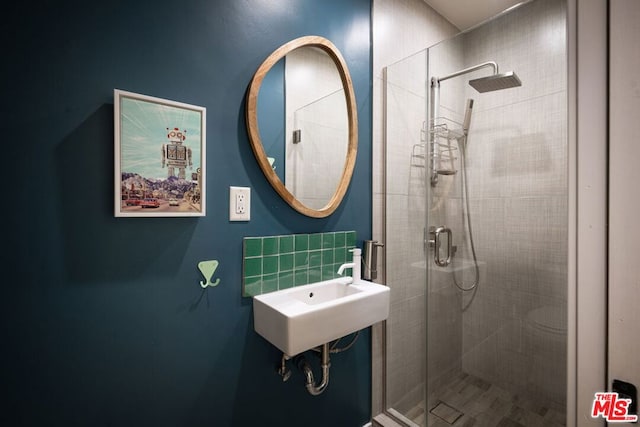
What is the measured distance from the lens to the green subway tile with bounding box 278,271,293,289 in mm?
1223

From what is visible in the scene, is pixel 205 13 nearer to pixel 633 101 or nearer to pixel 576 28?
pixel 576 28

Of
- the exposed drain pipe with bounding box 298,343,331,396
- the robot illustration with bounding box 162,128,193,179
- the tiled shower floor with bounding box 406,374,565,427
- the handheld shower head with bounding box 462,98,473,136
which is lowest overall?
the tiled shower floor with bounding box 406,374,565,427

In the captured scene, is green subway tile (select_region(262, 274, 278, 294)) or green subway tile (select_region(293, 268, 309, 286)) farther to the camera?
green subway tile (select_region(293, 268, 309, 286))

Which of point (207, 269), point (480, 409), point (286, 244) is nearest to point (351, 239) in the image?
point (286, 244)

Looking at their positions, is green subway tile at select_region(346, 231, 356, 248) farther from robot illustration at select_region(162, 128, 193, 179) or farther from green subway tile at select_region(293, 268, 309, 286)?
robot illustration at select_region(162, 128, 193, 179)

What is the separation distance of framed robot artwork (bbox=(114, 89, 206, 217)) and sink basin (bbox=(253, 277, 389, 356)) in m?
0.45

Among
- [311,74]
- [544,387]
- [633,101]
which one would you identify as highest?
[311,74]

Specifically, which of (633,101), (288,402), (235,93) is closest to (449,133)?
(633,101)

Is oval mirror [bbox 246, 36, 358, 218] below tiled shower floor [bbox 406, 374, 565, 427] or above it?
above

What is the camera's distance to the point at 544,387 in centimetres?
118

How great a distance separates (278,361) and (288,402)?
0.21m

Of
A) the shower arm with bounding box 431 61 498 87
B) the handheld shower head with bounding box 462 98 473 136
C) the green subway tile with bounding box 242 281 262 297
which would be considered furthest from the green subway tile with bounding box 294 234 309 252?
the shower arm with bounding box 431 61 498 87

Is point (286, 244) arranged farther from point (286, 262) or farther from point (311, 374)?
point (311, 374)

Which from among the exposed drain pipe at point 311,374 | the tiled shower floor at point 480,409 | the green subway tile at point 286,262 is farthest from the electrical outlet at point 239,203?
the tiled shower floor at point 480,409
